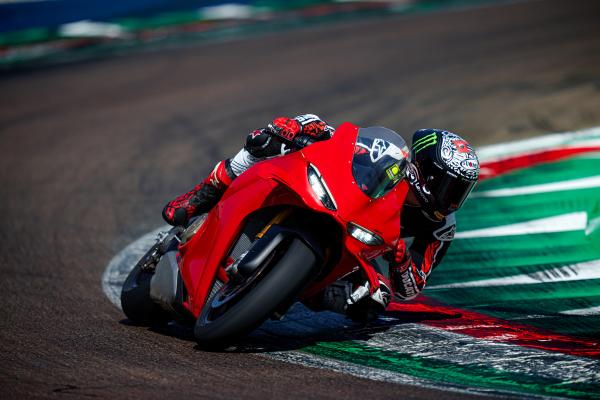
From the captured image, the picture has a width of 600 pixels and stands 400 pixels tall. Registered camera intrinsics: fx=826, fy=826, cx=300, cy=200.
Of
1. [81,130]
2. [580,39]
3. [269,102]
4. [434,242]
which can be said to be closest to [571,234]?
[434,242]

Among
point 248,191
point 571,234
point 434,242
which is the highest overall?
point 248,191

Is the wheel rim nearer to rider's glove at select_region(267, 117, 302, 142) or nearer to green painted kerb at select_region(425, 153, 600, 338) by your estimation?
rider's glove at select_region(267, 117, 302, 142)

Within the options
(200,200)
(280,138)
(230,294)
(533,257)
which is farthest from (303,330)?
(533,257)

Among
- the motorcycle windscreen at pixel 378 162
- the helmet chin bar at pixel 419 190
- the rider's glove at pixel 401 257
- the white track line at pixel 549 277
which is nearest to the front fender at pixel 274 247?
the motorcycle windscreen at pixel 378 162

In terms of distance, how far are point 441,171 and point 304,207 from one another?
0.99m

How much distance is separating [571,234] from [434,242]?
2.15 metres

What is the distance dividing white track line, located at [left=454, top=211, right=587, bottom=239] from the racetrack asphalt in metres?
3.09

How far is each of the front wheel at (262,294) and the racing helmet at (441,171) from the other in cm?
104

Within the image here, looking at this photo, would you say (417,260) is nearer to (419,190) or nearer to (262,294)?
(419,190)

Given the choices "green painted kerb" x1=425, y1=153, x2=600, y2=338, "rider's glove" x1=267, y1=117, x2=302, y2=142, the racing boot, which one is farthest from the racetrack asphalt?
"green painted kerb" x1=425, y1=153, x2=600, y2=338

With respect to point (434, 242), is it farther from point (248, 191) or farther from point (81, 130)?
point (81, 130)

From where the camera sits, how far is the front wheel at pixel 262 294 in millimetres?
4438

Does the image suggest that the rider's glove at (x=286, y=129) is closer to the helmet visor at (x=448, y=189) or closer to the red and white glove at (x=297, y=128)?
the red and white glove at (x=297, y=128)

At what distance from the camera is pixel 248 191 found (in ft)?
16.6
